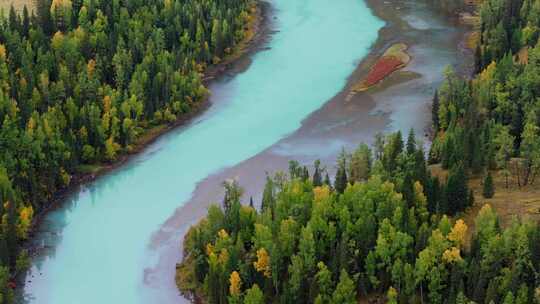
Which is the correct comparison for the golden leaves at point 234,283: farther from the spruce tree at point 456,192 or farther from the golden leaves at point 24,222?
the golden leaves at point 24,222

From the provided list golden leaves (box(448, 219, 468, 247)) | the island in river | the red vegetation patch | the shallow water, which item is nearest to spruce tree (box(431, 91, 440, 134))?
the island in river

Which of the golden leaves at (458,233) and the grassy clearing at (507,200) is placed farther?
the grassy clearing at (507,200)

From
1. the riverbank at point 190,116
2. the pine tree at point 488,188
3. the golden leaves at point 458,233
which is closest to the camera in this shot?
the golden leaves at point 458,233

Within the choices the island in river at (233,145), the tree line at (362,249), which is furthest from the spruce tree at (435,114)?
the tree line at (362,249)

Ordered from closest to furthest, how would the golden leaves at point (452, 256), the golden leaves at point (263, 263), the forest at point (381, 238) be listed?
1. the forest at point (381, 238)
2. the golden leaves at point (452, 256)
3. the golden leaves at point (263, 263)

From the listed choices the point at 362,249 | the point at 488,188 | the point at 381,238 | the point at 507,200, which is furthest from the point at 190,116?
the point at 381,238

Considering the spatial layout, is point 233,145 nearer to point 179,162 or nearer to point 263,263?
point 179,162

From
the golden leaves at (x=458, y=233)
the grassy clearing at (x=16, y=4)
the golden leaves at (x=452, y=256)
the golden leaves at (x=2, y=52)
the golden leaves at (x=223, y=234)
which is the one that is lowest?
the golden leaves at (x=223, y=234)

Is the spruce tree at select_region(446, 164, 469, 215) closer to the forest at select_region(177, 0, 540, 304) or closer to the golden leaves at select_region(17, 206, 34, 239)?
the forest at select_region(177, 0, 540, 304)
